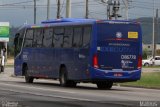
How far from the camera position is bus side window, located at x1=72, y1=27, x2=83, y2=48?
29689 mm

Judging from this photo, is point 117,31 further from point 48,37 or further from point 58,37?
point 48,37

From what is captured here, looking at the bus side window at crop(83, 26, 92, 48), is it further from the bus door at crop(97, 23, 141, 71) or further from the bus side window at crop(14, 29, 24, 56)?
the bus side window at crop(14, 29, 24, 56)

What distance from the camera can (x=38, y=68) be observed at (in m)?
34.4

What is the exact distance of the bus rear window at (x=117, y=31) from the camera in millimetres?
28781

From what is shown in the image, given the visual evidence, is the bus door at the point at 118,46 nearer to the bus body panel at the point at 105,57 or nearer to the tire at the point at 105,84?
the bus body panel at the point at 105,57

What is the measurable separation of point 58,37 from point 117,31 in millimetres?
4118

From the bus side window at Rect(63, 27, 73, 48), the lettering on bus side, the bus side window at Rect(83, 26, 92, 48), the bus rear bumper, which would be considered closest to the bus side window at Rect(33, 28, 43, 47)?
the bus side window at Rect(63, 27, 73, 48)

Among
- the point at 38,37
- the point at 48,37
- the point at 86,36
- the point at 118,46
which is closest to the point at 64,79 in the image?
the point at 48,37

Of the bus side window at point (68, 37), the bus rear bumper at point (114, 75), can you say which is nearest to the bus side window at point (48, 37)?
the bus side window at point (68, 37)

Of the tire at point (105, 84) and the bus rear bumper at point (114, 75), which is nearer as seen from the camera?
the bus rear bumper at point (114, 75)

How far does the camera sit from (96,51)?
28688mm

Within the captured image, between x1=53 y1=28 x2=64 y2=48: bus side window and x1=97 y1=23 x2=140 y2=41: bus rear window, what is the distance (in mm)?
3374

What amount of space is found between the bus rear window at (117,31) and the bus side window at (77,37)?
4.28 ft

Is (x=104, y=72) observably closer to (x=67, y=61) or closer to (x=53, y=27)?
(x=67, y=61)
